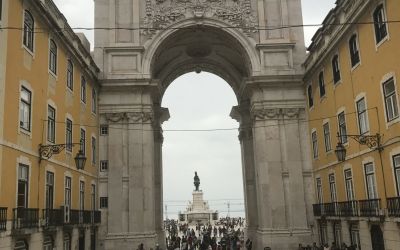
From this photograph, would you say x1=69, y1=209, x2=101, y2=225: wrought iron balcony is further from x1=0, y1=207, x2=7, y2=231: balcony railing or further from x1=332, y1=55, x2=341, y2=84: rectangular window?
x1=332, y1=55, x2=341, y2=84: rectangular window

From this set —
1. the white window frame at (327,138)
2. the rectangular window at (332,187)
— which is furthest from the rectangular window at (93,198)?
the white window frame at (327,138)

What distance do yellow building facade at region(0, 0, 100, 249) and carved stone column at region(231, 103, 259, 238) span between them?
47.7ft

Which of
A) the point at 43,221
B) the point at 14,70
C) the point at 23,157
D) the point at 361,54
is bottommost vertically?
the point at 43,221

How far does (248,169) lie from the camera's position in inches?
1585

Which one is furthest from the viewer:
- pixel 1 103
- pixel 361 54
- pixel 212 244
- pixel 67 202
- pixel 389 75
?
pixel 212 244

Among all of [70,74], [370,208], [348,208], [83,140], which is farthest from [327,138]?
[70,74]

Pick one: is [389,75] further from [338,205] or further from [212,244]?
[212,244]

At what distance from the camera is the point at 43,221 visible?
19.7 m

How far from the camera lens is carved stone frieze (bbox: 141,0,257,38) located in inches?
1348

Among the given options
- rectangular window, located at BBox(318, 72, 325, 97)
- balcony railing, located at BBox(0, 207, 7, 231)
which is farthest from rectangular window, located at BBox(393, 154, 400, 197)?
balcony railing, located at BBox(0, 207, 7, 231)

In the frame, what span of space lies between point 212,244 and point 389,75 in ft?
59.6

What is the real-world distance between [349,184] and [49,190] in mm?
14820

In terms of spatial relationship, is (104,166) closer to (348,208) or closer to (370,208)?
(348,208)

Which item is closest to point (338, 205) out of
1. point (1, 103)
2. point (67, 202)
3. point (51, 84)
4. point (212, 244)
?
point (212, 244)
